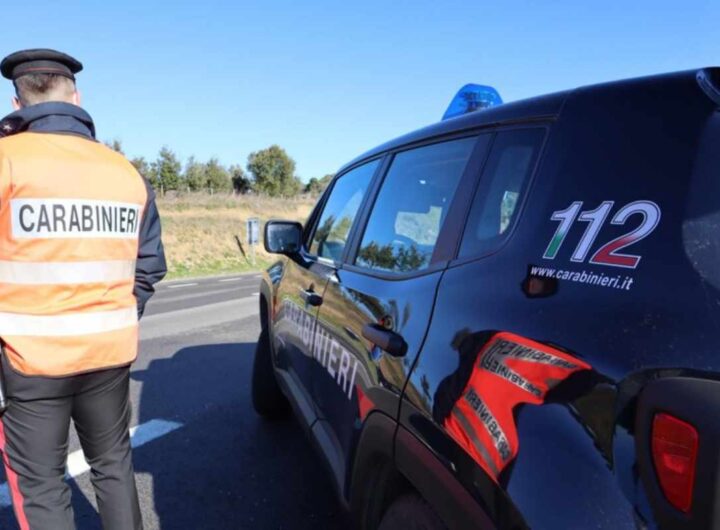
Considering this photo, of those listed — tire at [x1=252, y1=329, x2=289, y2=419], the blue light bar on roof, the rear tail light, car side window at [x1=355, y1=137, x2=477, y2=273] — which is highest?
the blue light bar on roof

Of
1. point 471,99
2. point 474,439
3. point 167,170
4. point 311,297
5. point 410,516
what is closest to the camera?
point 474,439

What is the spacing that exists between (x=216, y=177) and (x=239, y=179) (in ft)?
18.5

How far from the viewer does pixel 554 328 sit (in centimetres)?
109

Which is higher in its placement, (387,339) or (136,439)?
(387,339)

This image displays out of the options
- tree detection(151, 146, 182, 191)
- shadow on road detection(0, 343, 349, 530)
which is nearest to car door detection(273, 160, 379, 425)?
shadow on road detection(0, 343, 349, 530)

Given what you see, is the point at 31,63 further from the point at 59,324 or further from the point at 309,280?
the point at 309,280

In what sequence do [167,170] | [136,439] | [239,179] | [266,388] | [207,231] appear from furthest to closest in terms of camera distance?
[239,179] < [167,170] < [207,231] < [266,388] < [136,439]

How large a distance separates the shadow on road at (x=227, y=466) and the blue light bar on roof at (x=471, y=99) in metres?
2.08

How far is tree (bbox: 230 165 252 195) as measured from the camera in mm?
58269

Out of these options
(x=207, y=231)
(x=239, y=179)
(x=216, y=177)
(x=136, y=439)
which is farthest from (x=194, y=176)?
(x=136, y=439)

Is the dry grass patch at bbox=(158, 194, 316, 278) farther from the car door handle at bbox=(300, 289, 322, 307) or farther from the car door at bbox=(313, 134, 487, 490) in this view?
the car door at bbox=(313, 134, 487, 490)

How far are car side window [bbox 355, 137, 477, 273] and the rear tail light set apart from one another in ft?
3.14

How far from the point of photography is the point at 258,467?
3371 mm

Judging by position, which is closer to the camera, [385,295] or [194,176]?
[385,295]
